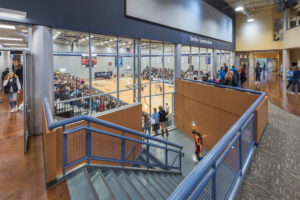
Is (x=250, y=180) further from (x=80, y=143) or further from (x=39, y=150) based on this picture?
(x=39, y=150)

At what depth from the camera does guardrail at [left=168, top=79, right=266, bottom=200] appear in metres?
1.23

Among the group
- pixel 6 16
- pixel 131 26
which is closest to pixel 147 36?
pixel 131 26

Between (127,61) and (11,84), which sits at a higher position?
(127,61)

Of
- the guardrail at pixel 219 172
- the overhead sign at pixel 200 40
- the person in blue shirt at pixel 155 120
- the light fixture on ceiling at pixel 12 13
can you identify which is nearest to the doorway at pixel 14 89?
the light fixture on ceiling at pixel 12 13

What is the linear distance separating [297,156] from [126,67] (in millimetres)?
8044

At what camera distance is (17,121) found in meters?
5.34

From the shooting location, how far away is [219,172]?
6.72ft

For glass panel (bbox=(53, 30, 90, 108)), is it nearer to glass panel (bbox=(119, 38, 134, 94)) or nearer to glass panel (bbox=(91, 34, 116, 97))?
glass panel (bbox=(91, 34, 116, 97))

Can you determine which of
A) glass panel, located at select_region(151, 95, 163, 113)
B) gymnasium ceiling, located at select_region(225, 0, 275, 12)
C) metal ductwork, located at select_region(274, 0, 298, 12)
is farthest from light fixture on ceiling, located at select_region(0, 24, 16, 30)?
gymnasium ceiling, located at select_region(225, 0, 275, 12)

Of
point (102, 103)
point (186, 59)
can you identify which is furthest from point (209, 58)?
point (102, 103)

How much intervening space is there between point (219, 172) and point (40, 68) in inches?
207

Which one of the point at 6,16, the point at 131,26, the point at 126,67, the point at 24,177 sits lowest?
the point at 24,177

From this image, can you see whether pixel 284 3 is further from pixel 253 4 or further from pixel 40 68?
pixel 40 68

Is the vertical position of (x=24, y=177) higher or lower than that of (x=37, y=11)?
lower
